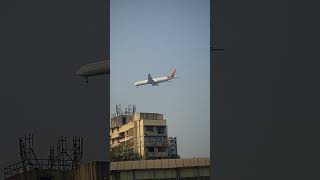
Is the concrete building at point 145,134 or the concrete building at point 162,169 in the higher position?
the concrete building at point 145,134

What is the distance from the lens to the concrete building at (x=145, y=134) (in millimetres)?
Result: 3018

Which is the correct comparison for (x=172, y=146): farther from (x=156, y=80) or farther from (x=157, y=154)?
(x=156, y=80)

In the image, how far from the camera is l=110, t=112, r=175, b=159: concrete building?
119 inches

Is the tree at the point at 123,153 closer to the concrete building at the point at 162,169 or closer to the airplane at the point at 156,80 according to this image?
the concrete building at the point at 162,169

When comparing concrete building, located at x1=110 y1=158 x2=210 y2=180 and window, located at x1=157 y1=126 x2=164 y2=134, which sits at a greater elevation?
window, located at x1=157 y1=126 x2=164 y2=134

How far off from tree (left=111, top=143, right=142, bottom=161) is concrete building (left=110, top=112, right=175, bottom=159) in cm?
3

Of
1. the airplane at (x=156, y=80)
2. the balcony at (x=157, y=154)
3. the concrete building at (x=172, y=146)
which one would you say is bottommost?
the balcony at (x=157, y=154)

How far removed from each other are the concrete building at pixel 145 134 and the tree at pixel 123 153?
0.03 m

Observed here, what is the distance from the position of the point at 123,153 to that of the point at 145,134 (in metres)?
0.21

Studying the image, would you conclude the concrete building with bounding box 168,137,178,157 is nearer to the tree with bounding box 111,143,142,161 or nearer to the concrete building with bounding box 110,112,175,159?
the concrete building with bounding box 110,112,175,159

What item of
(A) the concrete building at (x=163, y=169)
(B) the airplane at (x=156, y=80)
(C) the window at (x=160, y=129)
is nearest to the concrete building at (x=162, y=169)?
(A) the concrete building at (x=163, y=169)
